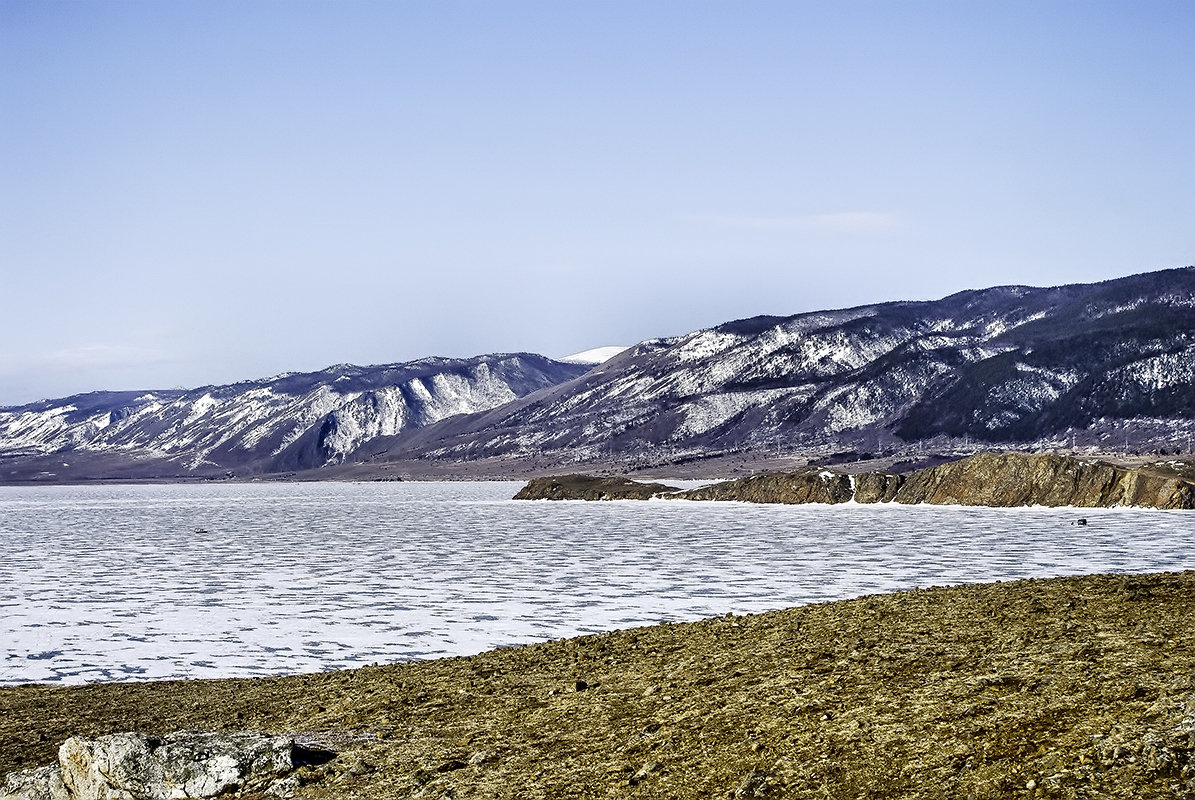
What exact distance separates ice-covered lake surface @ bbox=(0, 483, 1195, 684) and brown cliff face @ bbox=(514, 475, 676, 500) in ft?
151

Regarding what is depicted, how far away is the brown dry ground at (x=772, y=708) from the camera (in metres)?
10.7

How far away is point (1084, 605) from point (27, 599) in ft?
95.6

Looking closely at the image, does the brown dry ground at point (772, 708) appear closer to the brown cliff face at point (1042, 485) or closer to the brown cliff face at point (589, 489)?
the brown cliff face at point (1042, 485)

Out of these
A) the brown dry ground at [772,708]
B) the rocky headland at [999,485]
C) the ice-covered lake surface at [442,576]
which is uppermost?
the brown dry ground at [772,708]

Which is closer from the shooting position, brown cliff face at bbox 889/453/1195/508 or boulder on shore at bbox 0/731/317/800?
boulder on shore at bbox 0/731/317/800

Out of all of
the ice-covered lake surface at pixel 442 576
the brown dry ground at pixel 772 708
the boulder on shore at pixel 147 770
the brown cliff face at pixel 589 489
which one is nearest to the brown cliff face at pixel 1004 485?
the ice-covered lake surface at pixel 442 576

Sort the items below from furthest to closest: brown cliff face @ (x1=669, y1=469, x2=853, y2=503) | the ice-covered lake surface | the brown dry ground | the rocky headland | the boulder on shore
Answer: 1. brown cliff face @ (x1=669, y1=469, x2=853, y2=503)
2. the rocky headland
3. the ice-covered lake surface
4. the boulder on shore
5. the brown dry ground

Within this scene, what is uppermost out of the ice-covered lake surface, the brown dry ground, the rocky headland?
the brown dry ground

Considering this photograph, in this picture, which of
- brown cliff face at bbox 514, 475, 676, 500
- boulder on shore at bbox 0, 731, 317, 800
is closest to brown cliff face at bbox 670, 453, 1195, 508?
brown cliff face at bbox 514, 475, 676, 500

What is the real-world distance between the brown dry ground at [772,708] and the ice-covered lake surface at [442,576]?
5192mm

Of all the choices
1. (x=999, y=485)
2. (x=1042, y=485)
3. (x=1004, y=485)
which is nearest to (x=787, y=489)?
(x=999, y=485)

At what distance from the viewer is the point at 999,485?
94562mm

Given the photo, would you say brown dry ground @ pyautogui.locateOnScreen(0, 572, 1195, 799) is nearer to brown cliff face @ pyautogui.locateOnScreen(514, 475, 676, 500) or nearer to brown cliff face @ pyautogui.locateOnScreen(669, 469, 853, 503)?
brown cliff face @ pyautogui.locateOnScreen(669, 469, 853, 503)

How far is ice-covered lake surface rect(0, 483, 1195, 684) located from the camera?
25.5m
